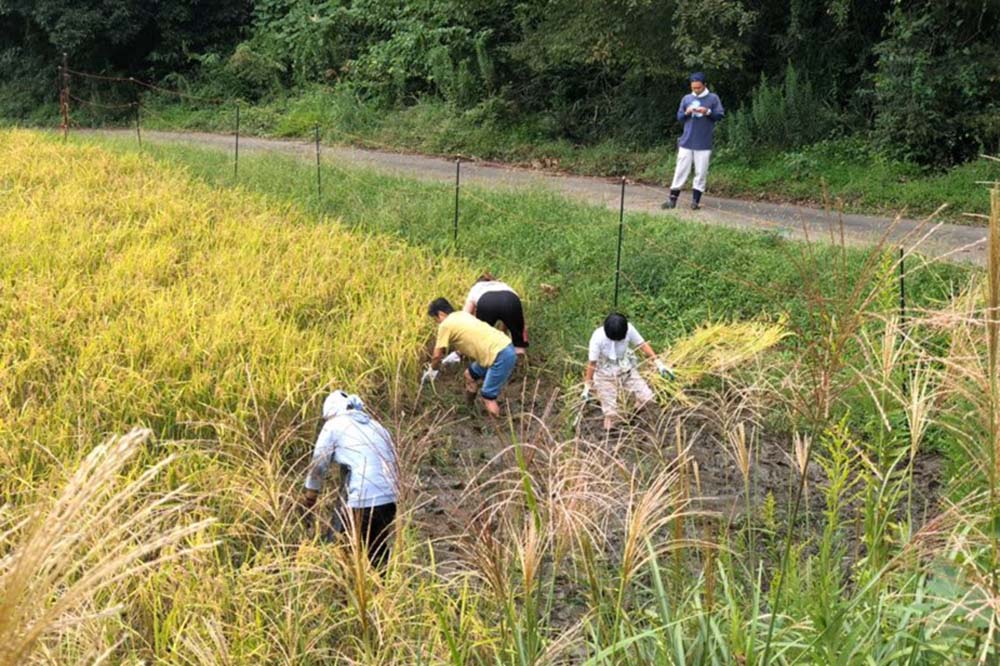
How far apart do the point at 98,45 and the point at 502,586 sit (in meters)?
21.1

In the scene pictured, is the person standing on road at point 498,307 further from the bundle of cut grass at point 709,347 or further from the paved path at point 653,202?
the paved path at point 653,202

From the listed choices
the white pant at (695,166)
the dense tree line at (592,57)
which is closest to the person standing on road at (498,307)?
the white pant at (695,166)

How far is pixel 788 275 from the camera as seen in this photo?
7148mm

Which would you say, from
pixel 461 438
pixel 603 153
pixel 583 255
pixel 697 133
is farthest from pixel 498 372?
pixel 603 153

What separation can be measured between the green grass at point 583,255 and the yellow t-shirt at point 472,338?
2.75 ft

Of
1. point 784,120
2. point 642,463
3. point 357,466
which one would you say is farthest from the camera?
point 784,120

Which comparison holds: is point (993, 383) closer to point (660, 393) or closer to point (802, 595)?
point (802, 595)

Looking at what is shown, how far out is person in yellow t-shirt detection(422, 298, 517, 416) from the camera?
557cm

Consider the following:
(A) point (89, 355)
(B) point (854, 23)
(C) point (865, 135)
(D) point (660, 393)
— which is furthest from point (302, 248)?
(B) point (854, 23)

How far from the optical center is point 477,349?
5.61 meters

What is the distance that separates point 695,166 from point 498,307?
410 cm

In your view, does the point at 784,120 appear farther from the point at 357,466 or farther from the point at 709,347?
the point at 357,466

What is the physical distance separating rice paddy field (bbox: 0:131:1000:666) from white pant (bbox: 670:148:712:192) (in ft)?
3.77

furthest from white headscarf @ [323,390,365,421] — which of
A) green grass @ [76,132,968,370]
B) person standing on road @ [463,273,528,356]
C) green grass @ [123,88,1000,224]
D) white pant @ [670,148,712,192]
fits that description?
white pant @ [670,148,712,192]
